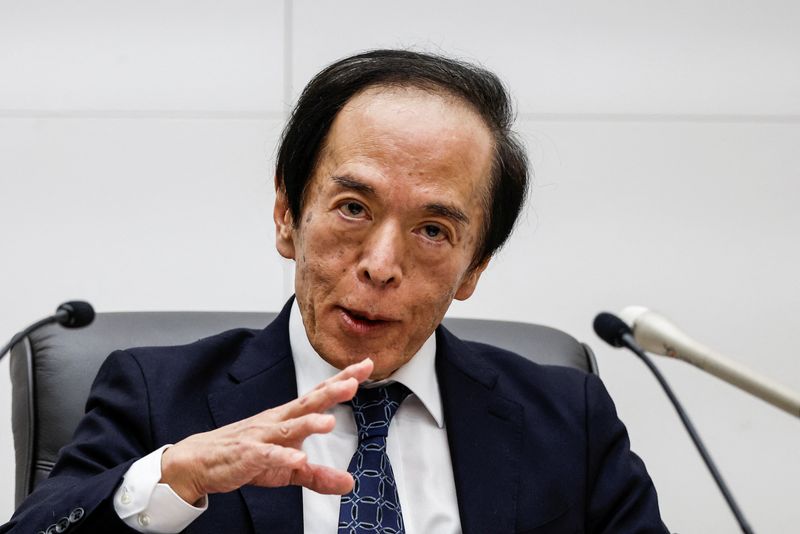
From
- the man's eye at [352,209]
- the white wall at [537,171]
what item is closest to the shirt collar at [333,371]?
the man's eye at [352,209]

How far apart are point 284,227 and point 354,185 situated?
0.68 ft

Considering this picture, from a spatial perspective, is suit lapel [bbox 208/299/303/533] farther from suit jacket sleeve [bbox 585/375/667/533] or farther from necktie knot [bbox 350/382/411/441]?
suit jacket sleeve [bbox 585/375/667/533]

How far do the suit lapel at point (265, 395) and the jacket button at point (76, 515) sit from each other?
24cm

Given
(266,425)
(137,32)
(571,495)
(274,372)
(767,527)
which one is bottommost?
(767,527)

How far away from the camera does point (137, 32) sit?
2490mm

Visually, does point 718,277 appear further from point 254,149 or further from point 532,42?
point 254,149

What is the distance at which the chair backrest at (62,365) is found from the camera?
5.63 ft

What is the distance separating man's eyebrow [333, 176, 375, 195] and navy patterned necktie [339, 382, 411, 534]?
311 millimetres

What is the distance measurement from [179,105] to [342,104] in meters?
1.01

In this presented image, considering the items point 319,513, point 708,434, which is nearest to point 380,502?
point 319,513

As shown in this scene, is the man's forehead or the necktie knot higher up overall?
the man's forehead

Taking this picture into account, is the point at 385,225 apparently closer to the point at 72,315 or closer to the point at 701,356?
the point at 72,315

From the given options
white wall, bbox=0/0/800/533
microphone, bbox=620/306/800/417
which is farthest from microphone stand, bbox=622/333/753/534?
white wall, bbox=0/0/800/533

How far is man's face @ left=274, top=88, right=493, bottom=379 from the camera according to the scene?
149 centimetres
